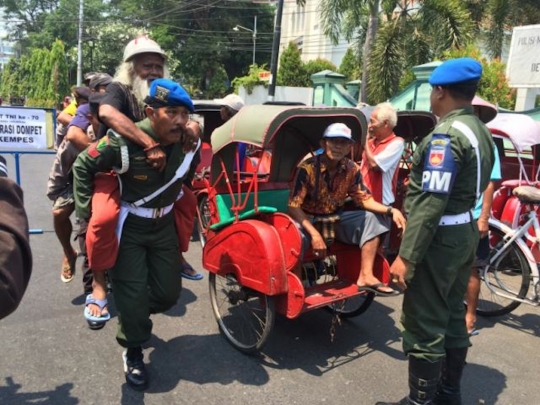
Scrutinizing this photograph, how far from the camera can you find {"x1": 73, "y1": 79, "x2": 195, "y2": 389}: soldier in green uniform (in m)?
2.99

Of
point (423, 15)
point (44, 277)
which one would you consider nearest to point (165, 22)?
point (423, 15)

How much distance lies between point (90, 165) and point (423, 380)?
2.37 m

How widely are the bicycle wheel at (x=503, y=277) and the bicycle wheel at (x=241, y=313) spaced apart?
2.20 meters

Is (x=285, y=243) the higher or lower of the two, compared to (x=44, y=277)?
higher

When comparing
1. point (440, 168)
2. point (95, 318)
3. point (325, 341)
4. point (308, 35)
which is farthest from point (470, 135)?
point (308, 35)

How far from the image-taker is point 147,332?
3248 mm

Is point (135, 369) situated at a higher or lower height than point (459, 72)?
lower

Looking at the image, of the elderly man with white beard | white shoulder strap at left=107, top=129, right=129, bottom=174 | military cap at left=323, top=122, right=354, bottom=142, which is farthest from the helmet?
military cap at left=323, top=122, right=354, bottom=142

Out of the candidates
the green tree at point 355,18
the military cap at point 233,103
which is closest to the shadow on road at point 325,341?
the military cap at point 233,103

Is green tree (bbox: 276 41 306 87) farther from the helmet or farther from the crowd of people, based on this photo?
the helmet

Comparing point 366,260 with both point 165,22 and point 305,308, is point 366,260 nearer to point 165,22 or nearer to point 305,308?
point 305,308

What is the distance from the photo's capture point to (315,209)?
400 centimetres

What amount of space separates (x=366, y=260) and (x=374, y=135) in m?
Result: 1.41

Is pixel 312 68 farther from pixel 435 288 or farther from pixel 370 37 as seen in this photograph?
pixel 435 288
